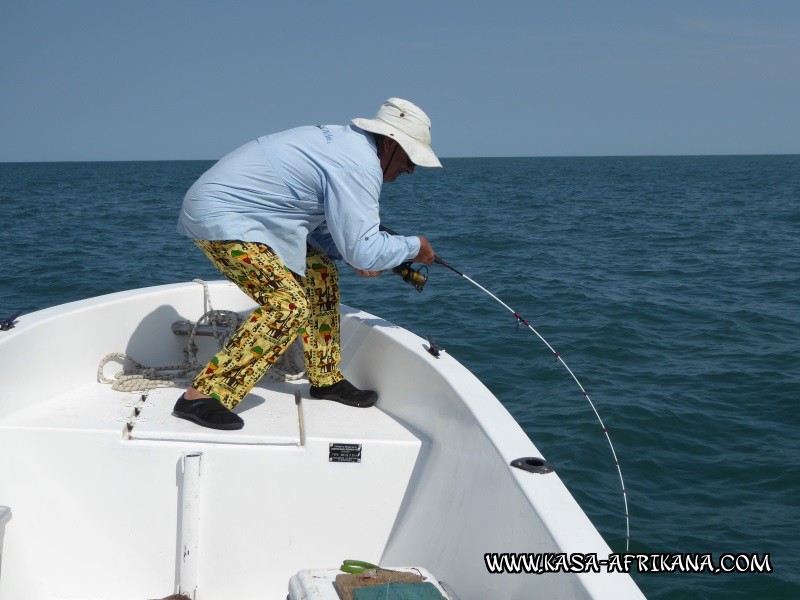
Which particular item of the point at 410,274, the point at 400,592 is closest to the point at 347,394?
the point at 410,274

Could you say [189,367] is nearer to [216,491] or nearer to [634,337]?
[216,491]

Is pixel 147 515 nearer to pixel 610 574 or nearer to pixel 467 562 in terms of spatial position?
pixel 467 562

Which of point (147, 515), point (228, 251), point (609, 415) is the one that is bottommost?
point (609, 415)

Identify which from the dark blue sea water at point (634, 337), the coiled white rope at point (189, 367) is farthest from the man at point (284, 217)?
the dark blue sea water at point (634, 337)

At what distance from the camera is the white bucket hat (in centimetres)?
298

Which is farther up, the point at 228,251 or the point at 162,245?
the point at 228,251

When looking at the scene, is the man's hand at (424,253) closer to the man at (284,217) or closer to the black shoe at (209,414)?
the man at (284,217)

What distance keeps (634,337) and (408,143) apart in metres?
5.38

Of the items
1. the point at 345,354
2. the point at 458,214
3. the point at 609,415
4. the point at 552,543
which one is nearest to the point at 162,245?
the point at 458,214

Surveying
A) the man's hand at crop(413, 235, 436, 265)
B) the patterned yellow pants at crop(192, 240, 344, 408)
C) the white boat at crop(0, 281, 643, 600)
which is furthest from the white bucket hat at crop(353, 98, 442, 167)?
the white boat at crop(0, 281, 643, 600)

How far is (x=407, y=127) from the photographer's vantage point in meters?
Answer: 3.03

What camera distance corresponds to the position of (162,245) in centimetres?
1565

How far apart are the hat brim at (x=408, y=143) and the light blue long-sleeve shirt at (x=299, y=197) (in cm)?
4

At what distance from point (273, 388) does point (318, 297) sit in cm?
48
